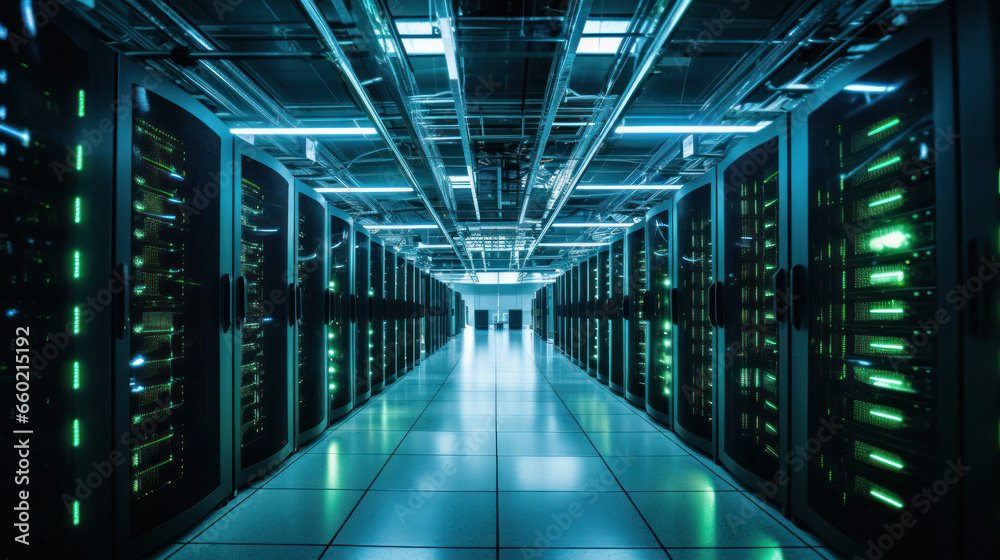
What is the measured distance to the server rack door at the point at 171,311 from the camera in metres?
1.72

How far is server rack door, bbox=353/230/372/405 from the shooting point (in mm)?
5074

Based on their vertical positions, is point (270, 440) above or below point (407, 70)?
below

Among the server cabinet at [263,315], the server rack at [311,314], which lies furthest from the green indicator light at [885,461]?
the server rack at [311,314]

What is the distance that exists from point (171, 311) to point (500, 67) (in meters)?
3.98

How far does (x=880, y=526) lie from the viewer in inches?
64.5

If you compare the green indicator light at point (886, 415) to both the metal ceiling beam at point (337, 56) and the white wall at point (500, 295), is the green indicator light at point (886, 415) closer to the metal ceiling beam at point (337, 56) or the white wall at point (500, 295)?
the metal ceiling beam at point (337, 56)

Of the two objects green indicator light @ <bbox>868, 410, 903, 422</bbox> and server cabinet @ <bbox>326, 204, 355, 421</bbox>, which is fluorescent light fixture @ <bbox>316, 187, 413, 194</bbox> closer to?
server cabinet @ <bbox>326, 204, 355, 421</bbox>

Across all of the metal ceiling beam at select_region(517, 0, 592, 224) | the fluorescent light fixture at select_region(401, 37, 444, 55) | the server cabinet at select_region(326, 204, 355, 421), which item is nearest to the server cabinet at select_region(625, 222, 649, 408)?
the metal ceiling beam at select_region(517, 0, 592, 224)

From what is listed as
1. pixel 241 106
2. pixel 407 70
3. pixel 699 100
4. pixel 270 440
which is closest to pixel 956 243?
pixel 270 440

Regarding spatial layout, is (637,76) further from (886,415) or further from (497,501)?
(497,501)

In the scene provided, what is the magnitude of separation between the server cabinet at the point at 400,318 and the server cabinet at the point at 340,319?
2276 millimetres

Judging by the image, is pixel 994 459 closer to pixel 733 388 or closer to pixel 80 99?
pixel 733 388

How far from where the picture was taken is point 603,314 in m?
6.67

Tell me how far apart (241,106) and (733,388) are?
222 inches
